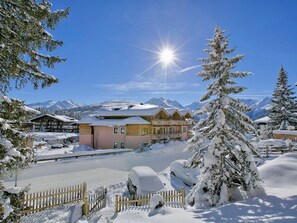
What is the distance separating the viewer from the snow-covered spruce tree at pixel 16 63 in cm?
522

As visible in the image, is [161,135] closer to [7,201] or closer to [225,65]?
[225,65]

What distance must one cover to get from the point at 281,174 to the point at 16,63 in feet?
53.9

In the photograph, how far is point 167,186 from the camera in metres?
16.1

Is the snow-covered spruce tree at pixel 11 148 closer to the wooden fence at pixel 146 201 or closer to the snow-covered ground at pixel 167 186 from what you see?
the snow-covered ground at pixel 167 186

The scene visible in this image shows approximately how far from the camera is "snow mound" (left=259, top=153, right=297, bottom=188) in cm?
1350

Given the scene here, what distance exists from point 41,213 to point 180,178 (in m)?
11.3

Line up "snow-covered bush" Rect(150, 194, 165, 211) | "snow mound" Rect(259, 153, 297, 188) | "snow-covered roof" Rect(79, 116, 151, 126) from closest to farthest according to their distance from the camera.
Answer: "snow-covered bush" Rect(150, 194, 165, 211) < "snow mound" Rect(259, 153, 297, 188) < "snow-covered roof" Rect(79, 116, 151, 126)

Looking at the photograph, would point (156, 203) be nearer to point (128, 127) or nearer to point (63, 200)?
point (63, 200)

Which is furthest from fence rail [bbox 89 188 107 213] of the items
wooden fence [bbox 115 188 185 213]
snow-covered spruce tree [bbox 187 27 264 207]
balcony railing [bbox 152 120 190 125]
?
balcony railing [bbox 152 120 190 125]

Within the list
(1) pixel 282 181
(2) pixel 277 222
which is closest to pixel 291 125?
(1) pixel 282 181

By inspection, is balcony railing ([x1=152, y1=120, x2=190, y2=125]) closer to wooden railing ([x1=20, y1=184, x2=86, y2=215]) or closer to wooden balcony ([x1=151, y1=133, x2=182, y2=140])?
wooden balcony ([x1=151, y1=133, x2=182, y2=140])

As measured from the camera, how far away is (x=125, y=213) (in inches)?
406

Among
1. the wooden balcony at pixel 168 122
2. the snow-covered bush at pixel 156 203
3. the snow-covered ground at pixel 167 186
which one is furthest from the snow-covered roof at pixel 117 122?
the snow-covered bush at pixel 156 203

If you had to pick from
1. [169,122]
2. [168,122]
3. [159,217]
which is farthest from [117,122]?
[159,217]
